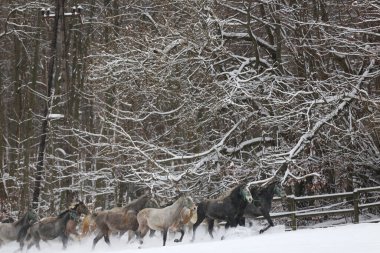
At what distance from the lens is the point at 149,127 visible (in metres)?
22.1

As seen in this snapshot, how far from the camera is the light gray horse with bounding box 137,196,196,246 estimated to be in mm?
13633

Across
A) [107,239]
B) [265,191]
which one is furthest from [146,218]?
[265,191]

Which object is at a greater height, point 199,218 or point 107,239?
point 199,218

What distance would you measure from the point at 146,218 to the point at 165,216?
49 centimetres

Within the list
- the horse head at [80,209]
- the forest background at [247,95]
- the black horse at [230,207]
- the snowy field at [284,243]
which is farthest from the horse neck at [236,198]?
the horse head at [80,209]

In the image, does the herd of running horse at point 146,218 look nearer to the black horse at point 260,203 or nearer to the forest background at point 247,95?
the black horse at point 260,203

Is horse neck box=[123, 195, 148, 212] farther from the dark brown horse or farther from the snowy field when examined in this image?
the snowy field

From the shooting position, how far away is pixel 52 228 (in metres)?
15.1

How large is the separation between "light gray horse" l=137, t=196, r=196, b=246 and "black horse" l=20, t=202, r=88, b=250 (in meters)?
2.24

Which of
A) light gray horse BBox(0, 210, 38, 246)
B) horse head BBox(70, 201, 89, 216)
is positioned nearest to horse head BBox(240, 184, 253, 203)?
horse head BBox(70, 201, 89, 216)

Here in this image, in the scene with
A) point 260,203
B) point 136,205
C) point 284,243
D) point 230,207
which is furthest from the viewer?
point 136,205

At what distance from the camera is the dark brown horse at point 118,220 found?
14.5 meters

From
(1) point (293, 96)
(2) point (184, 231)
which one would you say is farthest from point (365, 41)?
(2) point (184, 231)

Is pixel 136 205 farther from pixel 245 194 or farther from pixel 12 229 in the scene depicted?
pixel 12 229
